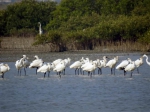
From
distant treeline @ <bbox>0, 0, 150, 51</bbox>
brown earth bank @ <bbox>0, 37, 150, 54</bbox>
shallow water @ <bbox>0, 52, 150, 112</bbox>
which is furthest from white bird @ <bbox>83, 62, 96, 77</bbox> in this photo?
distant treeline @ <bbox>0, 0, 150, 51</bbox>

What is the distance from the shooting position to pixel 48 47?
5494 cm

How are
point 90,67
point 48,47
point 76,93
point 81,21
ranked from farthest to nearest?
point 81,21
point 48,47
point 90,67
point 76,93

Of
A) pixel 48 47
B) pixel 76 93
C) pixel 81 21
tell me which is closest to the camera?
pixel 76 93


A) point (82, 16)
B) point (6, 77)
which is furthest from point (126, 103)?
point (82, 16)

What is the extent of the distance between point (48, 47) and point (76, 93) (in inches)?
1295

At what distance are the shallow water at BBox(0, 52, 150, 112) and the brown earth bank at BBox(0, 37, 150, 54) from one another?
20.9 meters

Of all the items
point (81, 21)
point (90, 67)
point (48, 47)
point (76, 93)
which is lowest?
point (76, 93)

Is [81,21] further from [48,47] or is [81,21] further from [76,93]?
[76,93]

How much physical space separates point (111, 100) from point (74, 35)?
1337 inches

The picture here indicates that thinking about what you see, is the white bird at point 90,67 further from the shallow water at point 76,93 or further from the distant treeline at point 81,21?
the distant treeline at point 81,21

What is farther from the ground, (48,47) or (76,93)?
(48,47)

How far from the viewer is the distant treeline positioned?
179 feet

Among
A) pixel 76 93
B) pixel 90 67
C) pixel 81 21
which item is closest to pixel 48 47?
pixel 81 21

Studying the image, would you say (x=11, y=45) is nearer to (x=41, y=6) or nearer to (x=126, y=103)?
(x=41, y=6)
